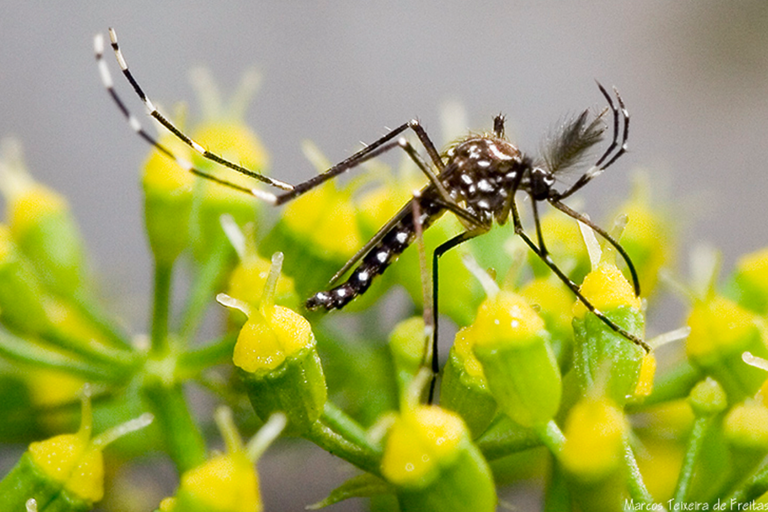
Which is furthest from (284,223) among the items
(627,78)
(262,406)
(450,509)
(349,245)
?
(627,78)

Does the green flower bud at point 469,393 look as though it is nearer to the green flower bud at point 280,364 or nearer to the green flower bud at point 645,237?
the green flower bud at point 280,364

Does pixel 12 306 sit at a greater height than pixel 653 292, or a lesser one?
greater

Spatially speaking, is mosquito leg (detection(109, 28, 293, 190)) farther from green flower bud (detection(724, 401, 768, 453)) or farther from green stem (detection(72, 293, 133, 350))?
green flower bud (detection(724, 401, 768, 453))

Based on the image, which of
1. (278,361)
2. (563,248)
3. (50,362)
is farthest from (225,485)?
(563,248)

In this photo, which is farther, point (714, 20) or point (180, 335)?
point (714, 20)

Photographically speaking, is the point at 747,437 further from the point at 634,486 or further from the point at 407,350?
the point at 407,350

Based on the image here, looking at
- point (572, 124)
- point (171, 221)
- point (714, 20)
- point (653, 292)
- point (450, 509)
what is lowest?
point (450, 509)

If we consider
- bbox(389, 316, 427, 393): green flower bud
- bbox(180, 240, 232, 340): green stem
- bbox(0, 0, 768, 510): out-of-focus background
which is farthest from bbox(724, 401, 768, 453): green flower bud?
bbox(0, 0, 768, 510): out-of-focus background

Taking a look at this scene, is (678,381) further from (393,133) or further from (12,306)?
(12,306)
